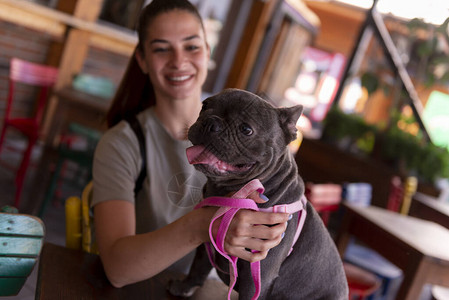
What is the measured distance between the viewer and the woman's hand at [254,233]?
79cm

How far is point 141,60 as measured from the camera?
4.28 feet

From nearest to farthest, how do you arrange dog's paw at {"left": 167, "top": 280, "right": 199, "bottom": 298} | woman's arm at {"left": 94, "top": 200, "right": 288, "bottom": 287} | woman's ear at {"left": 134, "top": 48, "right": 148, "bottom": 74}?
woman's arm at {"left": 94, "top": 200, "right": 288, "bottom": 287} → dog's paw at {"left": 167, "top": 280, "right": 199, "bottom": 298} → woman's ear at {"left": 134, "top": 48, "right": 148, "bottom": 74}

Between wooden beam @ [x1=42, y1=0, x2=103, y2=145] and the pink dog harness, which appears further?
wooden beam @ [x1=42, y1=0, x2=103, y2=145]

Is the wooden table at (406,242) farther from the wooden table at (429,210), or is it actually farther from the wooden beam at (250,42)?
the wooden beam at (250,42)

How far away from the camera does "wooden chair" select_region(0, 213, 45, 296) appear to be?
3.15 ft

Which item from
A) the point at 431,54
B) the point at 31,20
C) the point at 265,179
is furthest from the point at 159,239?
the point at 431,54

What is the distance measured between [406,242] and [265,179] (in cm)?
162

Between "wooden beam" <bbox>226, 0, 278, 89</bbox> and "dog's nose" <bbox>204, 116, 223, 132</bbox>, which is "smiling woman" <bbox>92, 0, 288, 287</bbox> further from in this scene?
"wooden beam" <bbox>226, 0, 278, 89</bbox>

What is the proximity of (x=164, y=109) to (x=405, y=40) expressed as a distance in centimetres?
495

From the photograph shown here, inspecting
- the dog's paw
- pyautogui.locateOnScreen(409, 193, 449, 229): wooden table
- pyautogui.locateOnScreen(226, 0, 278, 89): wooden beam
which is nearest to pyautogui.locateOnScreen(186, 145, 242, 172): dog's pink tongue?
the dog's paw

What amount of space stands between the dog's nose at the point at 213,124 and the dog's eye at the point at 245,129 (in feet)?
0.11

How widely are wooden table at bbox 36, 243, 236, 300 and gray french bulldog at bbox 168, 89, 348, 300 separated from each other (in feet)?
0.16

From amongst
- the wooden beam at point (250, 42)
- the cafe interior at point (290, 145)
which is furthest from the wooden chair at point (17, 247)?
the wooden beam at point (250, 42)

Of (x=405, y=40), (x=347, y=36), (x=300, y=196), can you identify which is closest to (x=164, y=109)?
(x=300, y=196)
